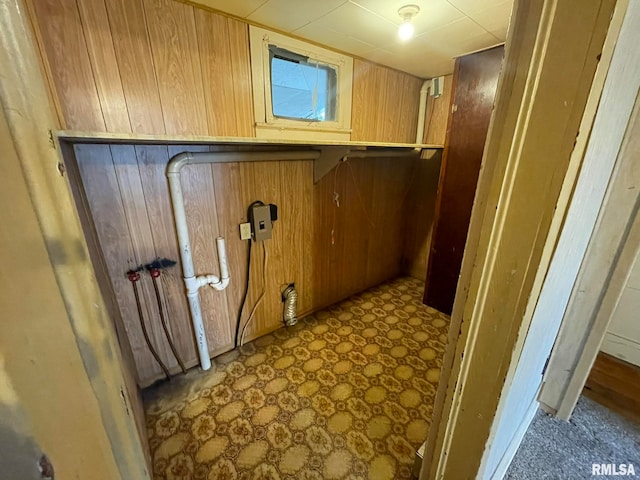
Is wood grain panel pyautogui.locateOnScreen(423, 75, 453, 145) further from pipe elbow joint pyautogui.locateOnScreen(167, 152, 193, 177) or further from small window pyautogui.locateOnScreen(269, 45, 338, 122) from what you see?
pipe elbow joint pyautogui.locateOnScreen(167, 152, 193, 177)

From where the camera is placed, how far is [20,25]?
23 centimetres

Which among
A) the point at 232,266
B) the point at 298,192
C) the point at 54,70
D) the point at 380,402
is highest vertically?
the point at 54,70

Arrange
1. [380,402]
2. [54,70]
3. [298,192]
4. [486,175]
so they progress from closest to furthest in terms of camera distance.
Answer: [486,175] < [54,70] < [380,402] < [298,192]

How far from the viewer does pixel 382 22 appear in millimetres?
1446

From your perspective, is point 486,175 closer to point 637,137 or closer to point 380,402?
point 637,137

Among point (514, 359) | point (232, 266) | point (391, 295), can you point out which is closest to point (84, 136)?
point (232, 266)

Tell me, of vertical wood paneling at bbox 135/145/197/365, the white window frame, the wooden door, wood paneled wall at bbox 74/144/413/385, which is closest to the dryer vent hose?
wood paneled wall at bbox 74/144/413/385

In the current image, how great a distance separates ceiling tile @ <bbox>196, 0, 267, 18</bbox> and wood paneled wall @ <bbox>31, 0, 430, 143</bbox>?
6cm

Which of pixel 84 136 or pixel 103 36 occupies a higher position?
pixel 103 36

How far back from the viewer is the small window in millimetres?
1692

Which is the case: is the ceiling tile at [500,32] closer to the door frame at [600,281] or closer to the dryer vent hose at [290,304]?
the door frame at [600,281]

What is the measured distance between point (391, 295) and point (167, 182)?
7.29 ft

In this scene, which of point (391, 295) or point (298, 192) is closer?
point (298, 192)

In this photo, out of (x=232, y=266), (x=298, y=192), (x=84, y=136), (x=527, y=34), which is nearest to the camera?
(x=527, y=34)
